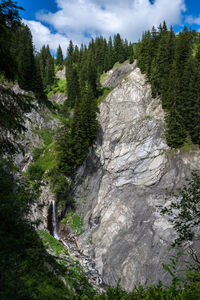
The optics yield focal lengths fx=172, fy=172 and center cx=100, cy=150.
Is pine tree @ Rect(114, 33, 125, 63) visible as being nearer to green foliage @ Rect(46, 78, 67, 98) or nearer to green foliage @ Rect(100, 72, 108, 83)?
green foliage @ Rect(100, 72, 108, 83)

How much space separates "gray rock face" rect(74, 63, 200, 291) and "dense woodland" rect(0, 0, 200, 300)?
2.23m

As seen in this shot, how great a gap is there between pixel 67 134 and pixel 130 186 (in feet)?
48.5

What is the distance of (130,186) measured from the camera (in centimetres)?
2888

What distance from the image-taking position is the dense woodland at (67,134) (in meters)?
4.11

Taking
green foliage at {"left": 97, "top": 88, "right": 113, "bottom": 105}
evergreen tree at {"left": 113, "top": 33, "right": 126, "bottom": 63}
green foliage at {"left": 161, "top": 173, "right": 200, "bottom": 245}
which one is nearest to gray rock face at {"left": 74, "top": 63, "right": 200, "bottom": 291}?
green foliage at {"left": 97, "top": 88, "right": 113, "bottom": 105}

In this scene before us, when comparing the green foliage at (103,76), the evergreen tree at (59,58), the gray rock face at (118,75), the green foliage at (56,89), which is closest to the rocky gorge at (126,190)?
the gray rock face at (118,75)

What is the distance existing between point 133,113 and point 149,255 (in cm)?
2658

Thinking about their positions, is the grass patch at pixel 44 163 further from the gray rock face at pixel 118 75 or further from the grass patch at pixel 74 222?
the gray rock face at pixel 118 75

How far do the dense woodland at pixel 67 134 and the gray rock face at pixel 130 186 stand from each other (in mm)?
2226

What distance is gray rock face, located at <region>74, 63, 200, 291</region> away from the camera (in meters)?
20.9

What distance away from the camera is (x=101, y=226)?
26516 millimetres

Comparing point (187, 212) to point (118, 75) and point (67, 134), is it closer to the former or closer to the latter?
point (67, 134)

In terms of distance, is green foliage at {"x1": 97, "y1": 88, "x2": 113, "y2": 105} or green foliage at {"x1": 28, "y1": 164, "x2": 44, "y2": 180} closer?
green foliage at {"x1": 28, "y1": 164, "x2": 44, "y2": 180}

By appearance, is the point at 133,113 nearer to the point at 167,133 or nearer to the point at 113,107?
the point at 113,107
